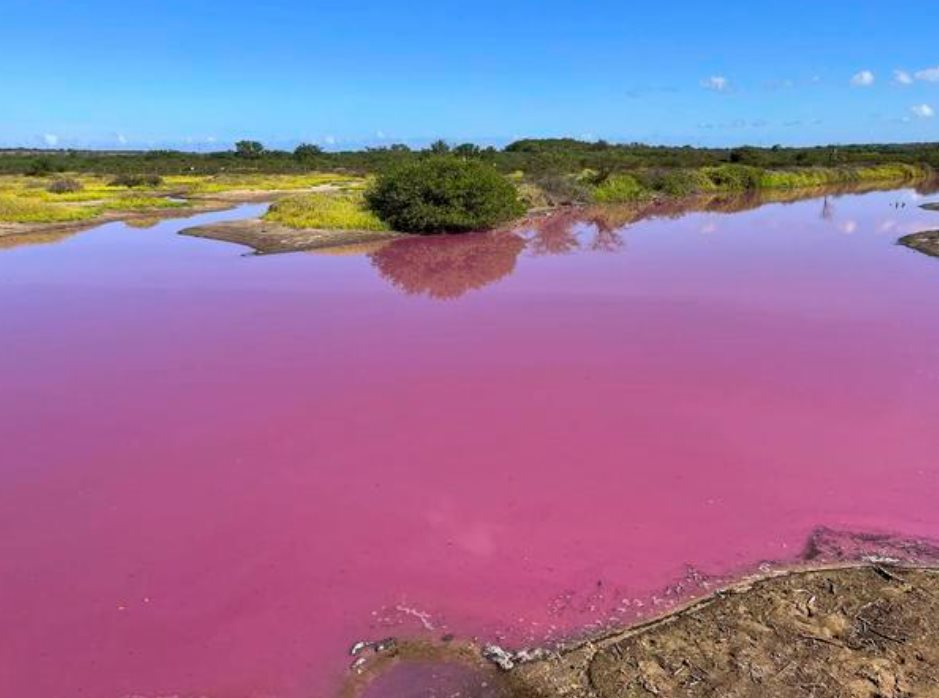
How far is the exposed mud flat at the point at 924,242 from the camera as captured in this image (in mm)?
19250

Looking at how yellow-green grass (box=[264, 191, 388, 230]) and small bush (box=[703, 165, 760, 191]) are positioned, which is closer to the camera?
yellow-green grass (box=[264, 191, 388, 230])

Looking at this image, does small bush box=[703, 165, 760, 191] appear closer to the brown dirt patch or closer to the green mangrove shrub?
the green mangrove shrub

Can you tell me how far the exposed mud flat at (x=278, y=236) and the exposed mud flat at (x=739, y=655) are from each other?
1671cm

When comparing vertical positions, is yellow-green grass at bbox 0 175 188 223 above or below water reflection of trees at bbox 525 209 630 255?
above

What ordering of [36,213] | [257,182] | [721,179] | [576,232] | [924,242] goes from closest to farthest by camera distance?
[924,242]
[576,232]
[36,213]
[721,179]
[257,182]

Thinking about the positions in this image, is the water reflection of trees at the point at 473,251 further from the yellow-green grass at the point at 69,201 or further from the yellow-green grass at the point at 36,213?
the yellow-green grass at the point at 69,201

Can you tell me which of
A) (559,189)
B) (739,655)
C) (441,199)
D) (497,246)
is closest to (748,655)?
(739,655)

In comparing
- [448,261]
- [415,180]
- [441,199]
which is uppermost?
[415,180]

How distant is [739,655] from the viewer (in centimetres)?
430

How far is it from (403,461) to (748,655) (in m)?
3.64

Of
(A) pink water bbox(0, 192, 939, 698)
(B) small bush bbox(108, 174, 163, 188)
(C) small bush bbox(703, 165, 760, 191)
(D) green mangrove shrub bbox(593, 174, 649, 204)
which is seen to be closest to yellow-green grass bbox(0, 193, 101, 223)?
(A) pink water bbox(0, 192, 939, 698)

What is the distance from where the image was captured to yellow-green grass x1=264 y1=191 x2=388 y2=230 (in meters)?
23.0

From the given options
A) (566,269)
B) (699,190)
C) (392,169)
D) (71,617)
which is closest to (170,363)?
(71,617)

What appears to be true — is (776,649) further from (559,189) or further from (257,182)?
(257,182)
